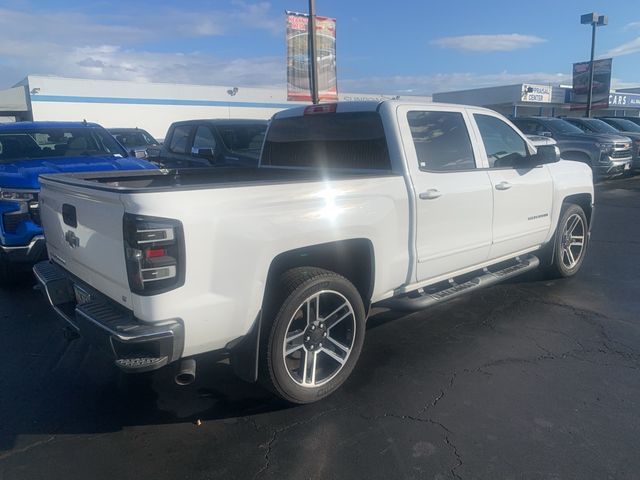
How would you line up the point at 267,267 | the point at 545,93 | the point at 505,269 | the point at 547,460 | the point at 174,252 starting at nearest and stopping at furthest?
the point at 174,252 → the point at 547,460 → the point at 267,267 → the point at 505,269 → the point at 545,93

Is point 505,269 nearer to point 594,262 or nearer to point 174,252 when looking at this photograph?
point 594,262

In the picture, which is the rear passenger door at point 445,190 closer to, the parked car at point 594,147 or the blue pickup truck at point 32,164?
the blue pickup truck at point 32,164

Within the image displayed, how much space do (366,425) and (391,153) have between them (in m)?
1.94

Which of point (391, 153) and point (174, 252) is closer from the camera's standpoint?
point (174, 252)

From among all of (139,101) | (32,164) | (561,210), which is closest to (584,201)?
(561,210)

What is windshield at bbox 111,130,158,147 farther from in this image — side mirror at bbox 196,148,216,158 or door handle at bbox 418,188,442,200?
door handle at bbox 418,188,442,200

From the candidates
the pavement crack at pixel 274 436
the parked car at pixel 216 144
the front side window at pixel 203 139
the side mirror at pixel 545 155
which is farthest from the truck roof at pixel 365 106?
the front side window at pixel 203 139

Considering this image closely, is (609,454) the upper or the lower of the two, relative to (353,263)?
lower

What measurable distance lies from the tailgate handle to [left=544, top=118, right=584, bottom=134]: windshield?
1523 cm

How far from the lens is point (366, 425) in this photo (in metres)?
3.21

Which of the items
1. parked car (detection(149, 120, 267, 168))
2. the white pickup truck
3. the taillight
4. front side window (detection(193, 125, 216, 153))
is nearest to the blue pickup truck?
the white pickup truck

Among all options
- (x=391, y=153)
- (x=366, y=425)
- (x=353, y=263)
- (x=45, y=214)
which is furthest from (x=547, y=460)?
(x=45, y=214)

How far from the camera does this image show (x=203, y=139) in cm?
979

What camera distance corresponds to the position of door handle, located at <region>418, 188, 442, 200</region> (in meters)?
3.90
